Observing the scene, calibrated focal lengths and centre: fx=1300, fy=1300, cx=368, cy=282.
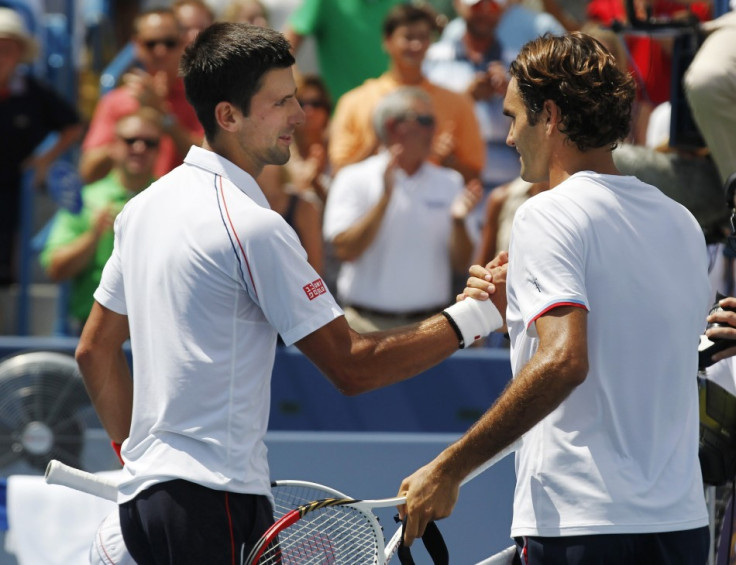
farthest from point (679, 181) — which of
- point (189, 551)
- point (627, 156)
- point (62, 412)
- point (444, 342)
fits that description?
point (62, 412)

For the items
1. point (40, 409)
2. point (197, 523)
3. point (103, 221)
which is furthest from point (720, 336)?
point (103, 221)

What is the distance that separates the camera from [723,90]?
3.97m

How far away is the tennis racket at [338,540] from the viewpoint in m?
2.54

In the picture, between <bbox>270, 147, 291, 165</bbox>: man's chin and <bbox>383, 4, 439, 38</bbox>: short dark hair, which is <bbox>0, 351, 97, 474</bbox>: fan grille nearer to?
<bbox>383, 4, 439, 38</bbox>: short dark hair

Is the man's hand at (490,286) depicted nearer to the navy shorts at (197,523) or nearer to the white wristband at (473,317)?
the white wristband at (473,317)

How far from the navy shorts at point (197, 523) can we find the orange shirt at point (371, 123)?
13.0 ft

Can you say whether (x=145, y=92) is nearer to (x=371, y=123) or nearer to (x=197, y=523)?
(x=371, y=123)

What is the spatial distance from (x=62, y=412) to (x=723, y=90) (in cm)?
308

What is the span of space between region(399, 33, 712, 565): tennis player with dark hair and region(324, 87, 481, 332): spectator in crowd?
3532 mm

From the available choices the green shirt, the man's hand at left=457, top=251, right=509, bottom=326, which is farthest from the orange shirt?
the man's hand at left=457, top=251, right=509, bottom=326

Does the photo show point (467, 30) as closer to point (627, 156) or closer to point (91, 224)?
point (91, 224)

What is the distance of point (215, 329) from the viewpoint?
8.86 ft

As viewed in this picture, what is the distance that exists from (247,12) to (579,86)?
493 centimetres

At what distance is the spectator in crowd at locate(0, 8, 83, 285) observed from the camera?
6824mm
